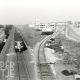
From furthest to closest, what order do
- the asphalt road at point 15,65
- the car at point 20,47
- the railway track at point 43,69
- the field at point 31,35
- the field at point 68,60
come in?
the field at point 31,35 → the car at point 20,47 → the field at point 68,60 → the asphalt road at point 15,65 → the railway track at point 43,69

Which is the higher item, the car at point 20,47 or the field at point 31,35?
the field at point 31,35

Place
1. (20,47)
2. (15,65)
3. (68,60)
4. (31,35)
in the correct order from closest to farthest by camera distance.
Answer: (15,65)
(68,60)
(20,47)
(31,35)

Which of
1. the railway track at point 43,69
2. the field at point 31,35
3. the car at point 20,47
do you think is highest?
the field at point 31,35


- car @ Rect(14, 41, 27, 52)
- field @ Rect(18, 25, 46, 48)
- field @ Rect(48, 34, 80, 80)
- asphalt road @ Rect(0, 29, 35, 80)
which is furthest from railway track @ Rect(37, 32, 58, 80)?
field @ Rect(18, 25, 46, 48)

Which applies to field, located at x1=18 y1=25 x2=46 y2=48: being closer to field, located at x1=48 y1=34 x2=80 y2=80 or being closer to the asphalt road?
the asphalt road

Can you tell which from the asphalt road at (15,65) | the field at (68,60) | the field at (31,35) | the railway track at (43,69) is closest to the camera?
the railway track at (43,69)

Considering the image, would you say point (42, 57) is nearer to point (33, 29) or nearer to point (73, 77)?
point (73, 77)

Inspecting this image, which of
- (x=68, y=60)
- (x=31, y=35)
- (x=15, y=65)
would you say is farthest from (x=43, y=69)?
(x=31, y=35)

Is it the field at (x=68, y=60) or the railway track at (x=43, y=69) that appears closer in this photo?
the railway track at (x=43, y=69)

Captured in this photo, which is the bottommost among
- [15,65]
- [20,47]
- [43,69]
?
[43,69]

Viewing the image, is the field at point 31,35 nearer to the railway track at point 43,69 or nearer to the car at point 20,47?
the car at point 20,47

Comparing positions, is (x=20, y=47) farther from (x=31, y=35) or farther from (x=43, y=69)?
(x=43, y=69)

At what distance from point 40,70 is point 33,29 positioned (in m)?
19.9

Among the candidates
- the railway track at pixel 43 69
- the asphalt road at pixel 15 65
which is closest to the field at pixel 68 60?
the railway track at pixel 43 69
